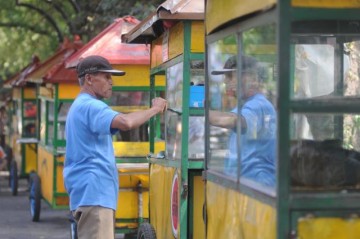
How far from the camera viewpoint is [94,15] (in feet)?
58.7

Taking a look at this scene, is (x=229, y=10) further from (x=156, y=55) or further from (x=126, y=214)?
(x=126, y=214)

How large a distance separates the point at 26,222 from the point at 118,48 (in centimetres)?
478

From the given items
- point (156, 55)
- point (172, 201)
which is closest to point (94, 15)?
point (156, 55)

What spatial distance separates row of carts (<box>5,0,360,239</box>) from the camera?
4.41 m

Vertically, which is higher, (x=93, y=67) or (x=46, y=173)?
(x=93, y=67)

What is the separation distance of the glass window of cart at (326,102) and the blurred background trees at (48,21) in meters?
7.63

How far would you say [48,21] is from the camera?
23.5 meters

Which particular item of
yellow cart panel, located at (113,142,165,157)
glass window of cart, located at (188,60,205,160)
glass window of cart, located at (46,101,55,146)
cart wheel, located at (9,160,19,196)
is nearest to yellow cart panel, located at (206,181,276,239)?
glass window of cart, located at (188,60,205,160)

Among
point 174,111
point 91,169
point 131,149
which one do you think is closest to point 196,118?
point 174,111

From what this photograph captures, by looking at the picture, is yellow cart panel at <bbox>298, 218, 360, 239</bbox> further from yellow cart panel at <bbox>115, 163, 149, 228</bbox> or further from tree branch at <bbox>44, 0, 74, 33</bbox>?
tree branch at <bbox>44, 0, 74, 33</bbox>

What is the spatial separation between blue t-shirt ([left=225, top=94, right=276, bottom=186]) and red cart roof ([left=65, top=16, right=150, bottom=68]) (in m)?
5.60

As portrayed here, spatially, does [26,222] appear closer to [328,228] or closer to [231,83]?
[231,83]

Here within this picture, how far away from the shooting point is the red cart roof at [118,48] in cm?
1096

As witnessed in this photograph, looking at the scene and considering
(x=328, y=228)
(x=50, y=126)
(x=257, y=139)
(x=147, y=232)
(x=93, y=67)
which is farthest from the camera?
(x=50, y=126)
